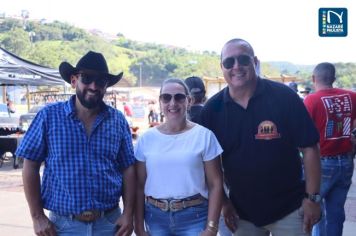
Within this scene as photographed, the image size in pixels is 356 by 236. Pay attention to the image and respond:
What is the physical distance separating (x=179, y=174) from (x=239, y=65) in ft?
2.56

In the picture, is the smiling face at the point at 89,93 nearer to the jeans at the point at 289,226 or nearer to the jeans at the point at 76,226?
the jeans at the point at 76,226

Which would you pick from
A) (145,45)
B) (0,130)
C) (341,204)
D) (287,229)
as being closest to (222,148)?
(287,229)

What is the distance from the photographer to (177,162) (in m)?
2.97

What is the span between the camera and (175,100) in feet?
10.2

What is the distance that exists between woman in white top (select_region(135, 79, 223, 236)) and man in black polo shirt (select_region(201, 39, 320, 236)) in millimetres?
147

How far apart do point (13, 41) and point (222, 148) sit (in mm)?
104576

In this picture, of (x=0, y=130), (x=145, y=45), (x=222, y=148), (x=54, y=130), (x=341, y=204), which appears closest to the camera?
(x=54, y=130)

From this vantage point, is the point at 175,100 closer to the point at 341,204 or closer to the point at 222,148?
the point at 222,148

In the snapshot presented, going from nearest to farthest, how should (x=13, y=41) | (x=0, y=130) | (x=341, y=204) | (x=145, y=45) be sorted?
(x=341, y=204)
(x=0, y=130)
(x=13, y=41)
(x=145, y=45)

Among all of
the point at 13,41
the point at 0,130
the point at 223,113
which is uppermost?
the point at 13,41

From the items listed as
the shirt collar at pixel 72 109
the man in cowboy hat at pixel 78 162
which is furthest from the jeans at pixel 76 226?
the shirt collar at pixel 72 109

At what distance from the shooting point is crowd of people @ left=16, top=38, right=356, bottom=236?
2.93 m

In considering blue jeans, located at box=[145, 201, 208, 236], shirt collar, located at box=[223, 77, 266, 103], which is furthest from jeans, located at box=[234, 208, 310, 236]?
shirt collar, located at box=[223, 77, 266, 103]

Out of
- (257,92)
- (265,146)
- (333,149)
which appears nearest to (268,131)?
(265,146)
